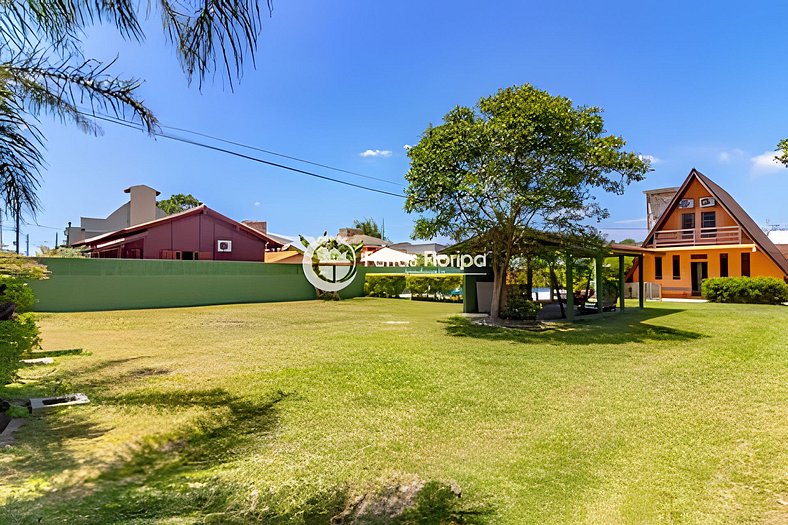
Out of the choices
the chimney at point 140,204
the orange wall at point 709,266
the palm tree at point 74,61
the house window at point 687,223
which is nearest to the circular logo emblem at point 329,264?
the chimney at point 140,204

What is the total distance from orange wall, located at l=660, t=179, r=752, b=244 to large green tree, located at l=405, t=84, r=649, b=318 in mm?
18117

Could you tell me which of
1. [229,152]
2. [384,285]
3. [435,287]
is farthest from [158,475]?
[384,285]

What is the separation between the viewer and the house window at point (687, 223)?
87.5ft

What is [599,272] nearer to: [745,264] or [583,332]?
[583,332]

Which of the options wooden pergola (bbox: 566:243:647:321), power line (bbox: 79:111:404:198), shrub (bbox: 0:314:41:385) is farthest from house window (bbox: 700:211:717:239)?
shrub (bbox: 0:314:41:385)

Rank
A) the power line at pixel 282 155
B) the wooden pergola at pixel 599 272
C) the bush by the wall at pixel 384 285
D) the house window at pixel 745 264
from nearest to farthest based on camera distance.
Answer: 1. the wooden pergola at pixel 599 272
2. the power line at pixel 282 155
3. the house window at pixel 745 264
4. the bush by the wall at pixel 384 285

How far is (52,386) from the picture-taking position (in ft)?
20.5

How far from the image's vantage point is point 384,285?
26.5 m

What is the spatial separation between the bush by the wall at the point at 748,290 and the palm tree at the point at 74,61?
25.1 m

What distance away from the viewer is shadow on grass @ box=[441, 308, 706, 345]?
10688 mm

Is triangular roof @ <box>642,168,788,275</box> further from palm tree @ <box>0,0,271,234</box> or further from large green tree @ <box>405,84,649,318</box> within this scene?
palm tree @ <box>0,0,271,234</box>

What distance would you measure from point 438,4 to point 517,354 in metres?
11.8

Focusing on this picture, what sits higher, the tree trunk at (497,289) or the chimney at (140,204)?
the chimney at (140,204)

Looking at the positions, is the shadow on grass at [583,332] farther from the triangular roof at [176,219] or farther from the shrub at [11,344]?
the triangular roof at [176,219]
